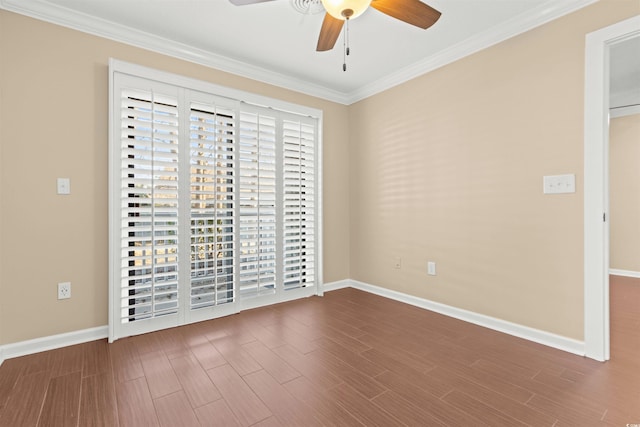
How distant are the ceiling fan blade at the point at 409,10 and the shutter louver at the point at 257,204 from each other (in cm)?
189

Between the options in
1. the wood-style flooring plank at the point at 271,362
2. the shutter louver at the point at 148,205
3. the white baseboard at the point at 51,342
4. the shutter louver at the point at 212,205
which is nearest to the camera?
the wood-style flooring plank at the point at 271,362

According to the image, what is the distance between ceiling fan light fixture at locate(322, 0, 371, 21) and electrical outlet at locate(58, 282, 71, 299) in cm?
277

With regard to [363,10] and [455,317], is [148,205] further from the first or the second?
[455,317]

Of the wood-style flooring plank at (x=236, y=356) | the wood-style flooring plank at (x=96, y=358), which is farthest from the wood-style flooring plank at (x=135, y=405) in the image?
the wood-style flooring plank at (x=236, y=356)

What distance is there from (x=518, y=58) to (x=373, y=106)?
167 centimetres

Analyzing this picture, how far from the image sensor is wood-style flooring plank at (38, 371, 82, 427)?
154 cm

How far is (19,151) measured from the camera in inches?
88.0

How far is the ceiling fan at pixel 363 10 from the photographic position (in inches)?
61.4

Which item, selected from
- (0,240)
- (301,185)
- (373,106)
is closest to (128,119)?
(0,240)

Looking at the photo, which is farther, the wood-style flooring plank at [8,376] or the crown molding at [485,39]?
the crown molding at [485,39]

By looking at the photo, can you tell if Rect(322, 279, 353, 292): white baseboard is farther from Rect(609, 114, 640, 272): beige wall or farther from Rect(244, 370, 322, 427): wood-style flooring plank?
Rect(609, 114, 640, 272): beige wall

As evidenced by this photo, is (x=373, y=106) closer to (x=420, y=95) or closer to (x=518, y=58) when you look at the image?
(x=420, y=95)

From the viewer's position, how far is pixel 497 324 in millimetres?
2648

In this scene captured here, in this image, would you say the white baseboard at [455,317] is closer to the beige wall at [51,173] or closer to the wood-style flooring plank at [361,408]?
the beige wall at [51,173]
